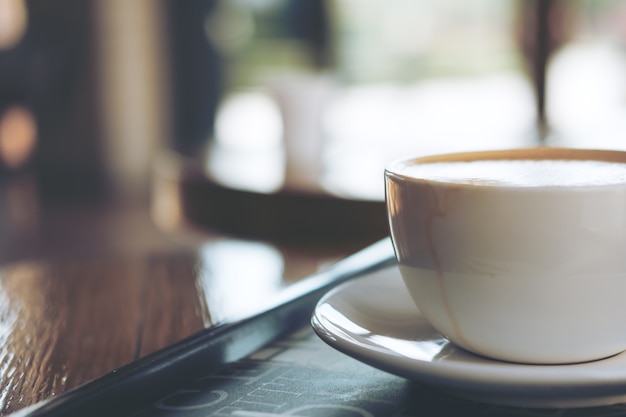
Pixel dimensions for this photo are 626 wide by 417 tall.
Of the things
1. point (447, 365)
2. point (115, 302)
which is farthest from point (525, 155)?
point (115, 302)

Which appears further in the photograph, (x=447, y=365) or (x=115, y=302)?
(x=115, y=302)

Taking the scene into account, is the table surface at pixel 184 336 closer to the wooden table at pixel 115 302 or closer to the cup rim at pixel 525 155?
the wooden table at pixel 115 302

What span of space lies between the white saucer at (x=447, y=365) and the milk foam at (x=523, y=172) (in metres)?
0.08

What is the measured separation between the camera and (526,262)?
341 millimetres

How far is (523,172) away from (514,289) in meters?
0.08

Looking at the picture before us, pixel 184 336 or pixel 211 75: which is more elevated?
pixel 211 75

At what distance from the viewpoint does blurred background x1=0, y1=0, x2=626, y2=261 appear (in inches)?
151

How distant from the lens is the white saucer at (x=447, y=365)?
1.02ft

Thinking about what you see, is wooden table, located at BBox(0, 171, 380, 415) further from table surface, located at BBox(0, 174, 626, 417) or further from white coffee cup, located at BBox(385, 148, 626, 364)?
white coffee cup, located at BBox(385, 148, 626, 364)

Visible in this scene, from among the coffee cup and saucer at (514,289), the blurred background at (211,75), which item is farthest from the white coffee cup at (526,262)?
the blurred background at (211,75)

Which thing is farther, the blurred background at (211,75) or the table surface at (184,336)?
the blurred background at (211,75)

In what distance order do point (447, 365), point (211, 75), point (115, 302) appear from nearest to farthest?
point (447, 365)
point (115, 302)
point (211, 75)

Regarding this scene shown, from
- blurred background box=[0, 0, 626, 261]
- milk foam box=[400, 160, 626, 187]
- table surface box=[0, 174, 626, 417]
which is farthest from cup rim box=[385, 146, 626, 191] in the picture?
blurred background box=[0, 0, 626, 261]

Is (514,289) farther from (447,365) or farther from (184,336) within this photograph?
(184,336)
